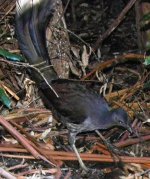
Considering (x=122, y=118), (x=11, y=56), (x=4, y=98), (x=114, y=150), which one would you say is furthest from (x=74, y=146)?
(x=11, y=56)

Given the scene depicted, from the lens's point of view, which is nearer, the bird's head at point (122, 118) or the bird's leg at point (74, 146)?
the bird's leg at point (74, 146)

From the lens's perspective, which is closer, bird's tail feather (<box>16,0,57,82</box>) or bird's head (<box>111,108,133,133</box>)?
bird's head (<box>111,108,133,133</box>)

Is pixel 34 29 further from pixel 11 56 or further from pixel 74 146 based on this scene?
pixel 74 146

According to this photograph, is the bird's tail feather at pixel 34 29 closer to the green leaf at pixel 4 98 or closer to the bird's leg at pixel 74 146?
the green leaf at pixel 4 98

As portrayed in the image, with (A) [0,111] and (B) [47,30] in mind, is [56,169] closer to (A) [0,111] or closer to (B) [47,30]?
(A) [0,111]

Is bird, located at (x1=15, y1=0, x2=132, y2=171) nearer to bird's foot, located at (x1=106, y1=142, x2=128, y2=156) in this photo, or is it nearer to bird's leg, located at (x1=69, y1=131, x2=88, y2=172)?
bird's leg, located at (x1=69, y1=131, x2=88, y2=172)

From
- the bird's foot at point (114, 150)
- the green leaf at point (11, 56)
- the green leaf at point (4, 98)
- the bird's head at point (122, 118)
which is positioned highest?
the green leaf at point (11, 56)

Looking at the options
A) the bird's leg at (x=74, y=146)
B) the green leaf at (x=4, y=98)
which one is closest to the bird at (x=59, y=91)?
the bird's leg at (x=74, y=146)

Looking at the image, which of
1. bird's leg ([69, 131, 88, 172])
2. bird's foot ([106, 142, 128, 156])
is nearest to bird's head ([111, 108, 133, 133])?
bird's foot ([106, 142, 128, 156])

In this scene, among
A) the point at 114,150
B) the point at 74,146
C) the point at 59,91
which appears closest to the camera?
the point at 114,150
